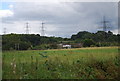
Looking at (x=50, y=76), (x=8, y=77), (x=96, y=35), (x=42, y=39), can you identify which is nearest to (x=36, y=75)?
(x=50, y=76)

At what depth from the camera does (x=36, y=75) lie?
23.2ft

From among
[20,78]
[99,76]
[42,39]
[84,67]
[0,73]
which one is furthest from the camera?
[42,39]

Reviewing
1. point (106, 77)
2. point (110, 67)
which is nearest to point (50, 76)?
point (106, 77)

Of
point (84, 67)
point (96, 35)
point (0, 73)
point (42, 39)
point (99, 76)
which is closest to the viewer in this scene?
point (0, 73)

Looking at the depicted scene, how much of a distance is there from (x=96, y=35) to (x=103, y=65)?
48.8 metres

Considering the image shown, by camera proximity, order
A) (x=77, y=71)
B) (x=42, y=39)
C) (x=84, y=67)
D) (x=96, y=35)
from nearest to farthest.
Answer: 1. (x=77, y=71)
2. (x=84, y=67)
3. (x=42, y=39)
4. (x=96, y=35)

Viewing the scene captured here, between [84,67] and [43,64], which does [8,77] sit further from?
[84,67]

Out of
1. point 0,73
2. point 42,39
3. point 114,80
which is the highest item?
point 42,39

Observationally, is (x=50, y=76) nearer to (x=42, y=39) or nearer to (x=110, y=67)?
(x=110, y=67)

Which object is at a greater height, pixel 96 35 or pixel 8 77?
pixel 96 35

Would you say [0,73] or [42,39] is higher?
[42,39]

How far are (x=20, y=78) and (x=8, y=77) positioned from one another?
1.50ft

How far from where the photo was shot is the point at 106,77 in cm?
770

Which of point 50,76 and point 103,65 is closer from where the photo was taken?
point 50,76
